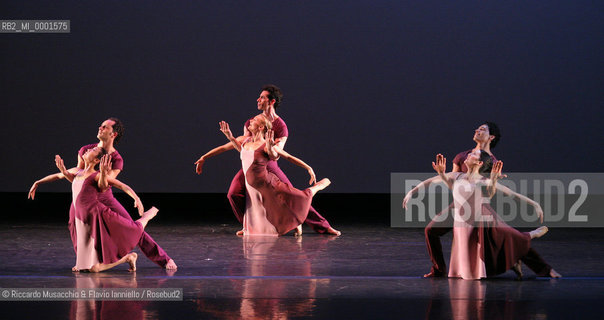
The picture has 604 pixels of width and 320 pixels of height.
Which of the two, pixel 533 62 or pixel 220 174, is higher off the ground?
pixel 533 62

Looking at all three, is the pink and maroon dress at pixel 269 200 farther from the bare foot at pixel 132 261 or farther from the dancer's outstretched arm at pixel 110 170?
the bare foot at pixel 132 261

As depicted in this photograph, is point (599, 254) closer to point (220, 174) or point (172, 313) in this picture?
point (172, 313)

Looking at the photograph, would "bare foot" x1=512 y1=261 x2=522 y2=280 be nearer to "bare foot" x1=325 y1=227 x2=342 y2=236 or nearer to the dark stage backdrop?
"bare foot" x1=325 y1=227 x2=342 y2=236

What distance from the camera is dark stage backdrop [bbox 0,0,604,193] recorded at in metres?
8.91

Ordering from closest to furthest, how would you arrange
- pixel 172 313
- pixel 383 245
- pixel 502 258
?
1. pixel 172 313
2. pixel 502 258
3. pixel 383 245

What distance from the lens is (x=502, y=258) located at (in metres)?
4.41

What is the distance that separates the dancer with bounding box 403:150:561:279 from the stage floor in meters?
0.08

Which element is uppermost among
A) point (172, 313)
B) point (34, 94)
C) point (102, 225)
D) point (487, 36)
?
point (487, 36)

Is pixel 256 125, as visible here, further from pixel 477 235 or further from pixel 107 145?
pixel 477 235

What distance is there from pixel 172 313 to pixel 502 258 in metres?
1.81

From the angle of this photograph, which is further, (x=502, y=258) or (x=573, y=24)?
(x=573, y=24)

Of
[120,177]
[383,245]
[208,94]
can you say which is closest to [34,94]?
[120,177]

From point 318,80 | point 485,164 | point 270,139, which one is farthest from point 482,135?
point 318,80

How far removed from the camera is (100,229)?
453 cm
